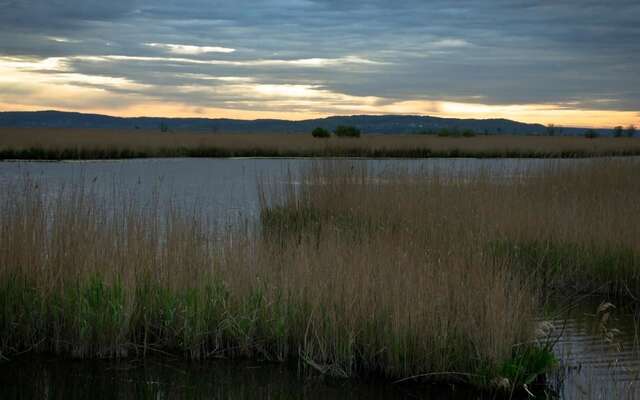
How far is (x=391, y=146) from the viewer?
41.6 meters

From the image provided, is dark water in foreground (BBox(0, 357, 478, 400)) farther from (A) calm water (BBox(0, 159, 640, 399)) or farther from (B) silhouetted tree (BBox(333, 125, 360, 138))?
(B) silhouetted tree (BBox(333, 125, 360, 138))

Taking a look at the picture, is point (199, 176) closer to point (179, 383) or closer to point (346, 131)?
point (179, 383)

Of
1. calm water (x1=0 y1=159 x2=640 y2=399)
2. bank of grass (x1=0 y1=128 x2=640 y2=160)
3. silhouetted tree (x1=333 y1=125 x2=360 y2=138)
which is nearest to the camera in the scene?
calm water (x1=0 y1=159 x2=640 y2=399)

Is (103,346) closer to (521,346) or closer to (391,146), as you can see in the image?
(521,346)

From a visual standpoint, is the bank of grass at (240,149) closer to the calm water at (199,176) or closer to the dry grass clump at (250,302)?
the calm water at (199,176)

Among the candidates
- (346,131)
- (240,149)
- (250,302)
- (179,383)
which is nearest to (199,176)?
(240,149)

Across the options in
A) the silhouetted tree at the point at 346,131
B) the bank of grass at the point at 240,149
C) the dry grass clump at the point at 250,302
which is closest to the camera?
the dry grass clump at the point at 250,302

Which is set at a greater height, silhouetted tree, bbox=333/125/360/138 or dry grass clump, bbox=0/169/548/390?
silhouetted tree, bbox=333/125/360/138

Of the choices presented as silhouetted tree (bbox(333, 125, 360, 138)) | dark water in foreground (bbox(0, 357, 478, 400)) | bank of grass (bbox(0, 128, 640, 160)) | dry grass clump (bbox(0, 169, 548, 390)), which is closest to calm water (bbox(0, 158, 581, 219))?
bank of grass (bbox(0, 128, 640, 160))

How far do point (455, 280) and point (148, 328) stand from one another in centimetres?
266

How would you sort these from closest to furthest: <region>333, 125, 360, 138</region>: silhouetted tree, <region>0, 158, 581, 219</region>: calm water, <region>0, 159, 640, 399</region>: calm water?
<region>0, 159, 640, 399</region>: calm water, <region>0, 158, 581, 219</region>: calm water, <region>333, 125, 360, 138</region>: silhouetted tree

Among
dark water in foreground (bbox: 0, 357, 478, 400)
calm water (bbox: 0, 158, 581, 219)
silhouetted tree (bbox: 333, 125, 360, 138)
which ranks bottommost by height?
dark water in foreground (bbox: 0, 357, 478, 400)

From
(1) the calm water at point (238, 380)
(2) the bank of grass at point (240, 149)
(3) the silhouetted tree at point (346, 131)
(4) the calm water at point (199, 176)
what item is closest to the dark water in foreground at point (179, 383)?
(1) the calm water at point (238, 380)

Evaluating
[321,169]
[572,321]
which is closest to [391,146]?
[321,169]
